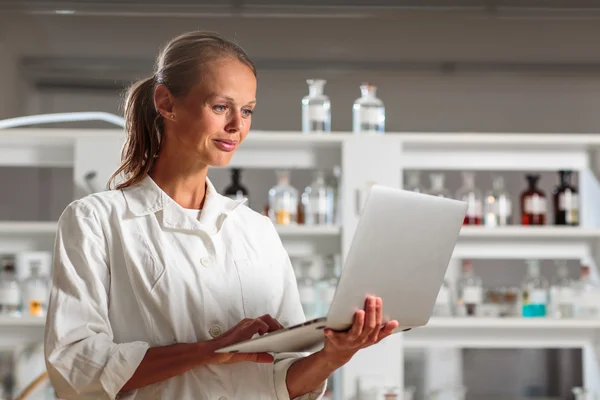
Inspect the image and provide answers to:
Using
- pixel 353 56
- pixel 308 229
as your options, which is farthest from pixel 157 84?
pixel 353 56

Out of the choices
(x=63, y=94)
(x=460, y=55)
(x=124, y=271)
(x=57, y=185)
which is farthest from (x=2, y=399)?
(x=460, y=55)

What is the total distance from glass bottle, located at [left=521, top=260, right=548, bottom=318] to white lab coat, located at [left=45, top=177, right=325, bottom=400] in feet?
6.73

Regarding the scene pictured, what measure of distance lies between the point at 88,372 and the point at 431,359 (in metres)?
2.34

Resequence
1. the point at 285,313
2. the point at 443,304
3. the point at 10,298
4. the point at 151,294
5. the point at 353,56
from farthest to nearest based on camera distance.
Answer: the point at 353,56
the point at 443,304
the point at 10,298
the point at 285,313
the point at 151,294

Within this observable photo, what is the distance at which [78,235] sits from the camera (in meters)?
1.04

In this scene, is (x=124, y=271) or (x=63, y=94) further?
(x=63, y=94)

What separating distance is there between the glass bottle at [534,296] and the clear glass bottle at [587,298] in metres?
0.12

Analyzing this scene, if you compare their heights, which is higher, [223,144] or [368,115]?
[368,115]

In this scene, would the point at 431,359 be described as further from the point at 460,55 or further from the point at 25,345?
the point at 25,345

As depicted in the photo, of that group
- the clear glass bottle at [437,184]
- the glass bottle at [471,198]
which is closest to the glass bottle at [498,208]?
the glass bottle at [471,198]

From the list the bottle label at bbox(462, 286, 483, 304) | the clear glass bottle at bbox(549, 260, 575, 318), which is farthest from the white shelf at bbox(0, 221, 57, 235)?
the clear glass bottle at bbox(549, 260, 575, 318)

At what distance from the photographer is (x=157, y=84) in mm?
1137

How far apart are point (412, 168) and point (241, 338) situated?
2266 millimetres

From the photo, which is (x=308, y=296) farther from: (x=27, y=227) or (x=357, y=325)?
(x=357, y=325)
